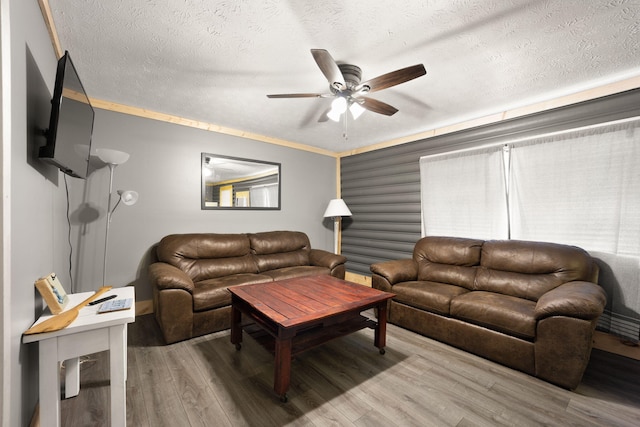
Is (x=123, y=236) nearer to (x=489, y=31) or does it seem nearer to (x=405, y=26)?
(x=405, y=26)

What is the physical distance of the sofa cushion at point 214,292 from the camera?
246 centimetres

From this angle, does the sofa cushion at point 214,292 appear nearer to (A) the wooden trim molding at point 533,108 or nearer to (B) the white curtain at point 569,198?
(B) the white curtain at point 569,198

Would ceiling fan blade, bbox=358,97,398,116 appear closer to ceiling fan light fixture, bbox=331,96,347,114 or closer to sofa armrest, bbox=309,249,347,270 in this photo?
ceiling fan light fixture, bbox=331,96,347,114

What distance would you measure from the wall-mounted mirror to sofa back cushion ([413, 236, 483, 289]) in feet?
7.81

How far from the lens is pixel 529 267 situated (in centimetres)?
253

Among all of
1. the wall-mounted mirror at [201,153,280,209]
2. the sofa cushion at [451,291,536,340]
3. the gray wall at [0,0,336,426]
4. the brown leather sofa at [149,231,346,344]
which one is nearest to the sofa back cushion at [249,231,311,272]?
the brown leather sofa at [149,231,346,344]

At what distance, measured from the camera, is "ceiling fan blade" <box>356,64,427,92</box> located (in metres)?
1.66

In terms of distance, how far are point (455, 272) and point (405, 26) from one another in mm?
2516

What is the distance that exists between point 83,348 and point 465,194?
3.86m

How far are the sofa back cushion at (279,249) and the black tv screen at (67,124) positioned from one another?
2.13 meters

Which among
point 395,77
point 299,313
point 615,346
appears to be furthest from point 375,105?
point 615,346

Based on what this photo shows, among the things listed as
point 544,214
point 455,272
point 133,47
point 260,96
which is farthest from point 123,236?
point 544,214

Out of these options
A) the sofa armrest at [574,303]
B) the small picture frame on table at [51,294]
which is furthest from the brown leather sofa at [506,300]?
the small picture frame on table at [51,294]

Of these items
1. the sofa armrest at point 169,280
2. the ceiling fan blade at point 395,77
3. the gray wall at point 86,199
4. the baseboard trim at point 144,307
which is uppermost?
the ceiling fan blade at point 395,77
